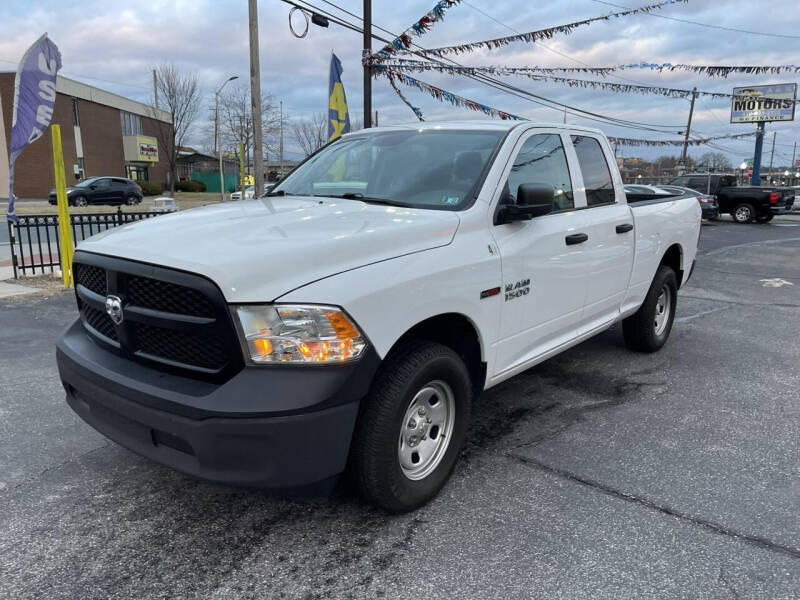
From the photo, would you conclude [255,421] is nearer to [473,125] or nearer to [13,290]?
[473,125]

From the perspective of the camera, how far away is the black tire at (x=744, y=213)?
23.2m

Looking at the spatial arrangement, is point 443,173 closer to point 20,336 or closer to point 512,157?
point 512,157

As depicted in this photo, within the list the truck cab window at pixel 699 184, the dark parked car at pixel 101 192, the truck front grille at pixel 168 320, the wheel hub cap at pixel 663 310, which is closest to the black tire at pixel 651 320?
the wheel hub cap at pixel 663 310

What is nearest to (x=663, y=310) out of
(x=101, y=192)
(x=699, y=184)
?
(x=699, y=184)

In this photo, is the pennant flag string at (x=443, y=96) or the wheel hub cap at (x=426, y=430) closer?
the wheel hub cap at (x=426, y=430)

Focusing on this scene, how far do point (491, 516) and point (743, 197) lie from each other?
24.3m

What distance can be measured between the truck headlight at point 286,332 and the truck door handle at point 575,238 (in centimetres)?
201

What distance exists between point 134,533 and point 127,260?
1234 millimetres

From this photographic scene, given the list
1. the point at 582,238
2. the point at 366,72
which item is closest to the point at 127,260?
the point at 582,238

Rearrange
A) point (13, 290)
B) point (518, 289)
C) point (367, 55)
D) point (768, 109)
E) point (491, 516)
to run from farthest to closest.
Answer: point (768, 109) < point (367, 55) < point (13, 290) < point (518, 289) < point (491, 516)

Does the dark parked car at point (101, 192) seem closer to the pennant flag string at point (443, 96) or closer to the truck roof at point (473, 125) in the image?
the pennant flag string at point (443, 96)

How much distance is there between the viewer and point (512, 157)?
350 centimetres

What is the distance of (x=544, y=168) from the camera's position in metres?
3.85

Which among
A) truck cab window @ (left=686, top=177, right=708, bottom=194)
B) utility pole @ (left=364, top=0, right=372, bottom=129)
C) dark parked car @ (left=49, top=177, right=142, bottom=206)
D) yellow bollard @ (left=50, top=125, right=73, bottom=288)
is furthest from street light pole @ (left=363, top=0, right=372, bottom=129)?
dark parked car @ (left=49, top=177, right=142, bottom=206)
